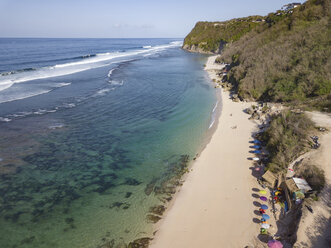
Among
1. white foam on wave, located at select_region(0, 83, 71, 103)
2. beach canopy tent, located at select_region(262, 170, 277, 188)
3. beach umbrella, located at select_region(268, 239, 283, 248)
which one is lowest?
beach umbrella, located at select_region(268, 239, 283, 248)

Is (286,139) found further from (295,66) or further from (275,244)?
(295,66)

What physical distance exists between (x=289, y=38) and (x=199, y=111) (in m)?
26.1

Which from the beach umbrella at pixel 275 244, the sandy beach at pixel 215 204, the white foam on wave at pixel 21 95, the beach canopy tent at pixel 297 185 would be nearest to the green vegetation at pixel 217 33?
the white foam on wave at pixel 21 95

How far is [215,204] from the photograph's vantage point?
533 inches

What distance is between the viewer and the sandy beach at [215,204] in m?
11.3

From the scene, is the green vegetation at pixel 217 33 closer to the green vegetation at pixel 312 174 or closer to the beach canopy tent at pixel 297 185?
the green vegetation at pixel 312 174

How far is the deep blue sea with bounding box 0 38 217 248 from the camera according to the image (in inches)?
483

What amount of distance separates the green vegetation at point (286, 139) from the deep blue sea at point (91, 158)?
20.6 feet

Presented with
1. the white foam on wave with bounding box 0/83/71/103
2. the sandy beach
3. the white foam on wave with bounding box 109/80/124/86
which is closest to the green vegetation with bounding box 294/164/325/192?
the sandy beach

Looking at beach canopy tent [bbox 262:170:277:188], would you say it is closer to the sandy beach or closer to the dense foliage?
the sandy beach

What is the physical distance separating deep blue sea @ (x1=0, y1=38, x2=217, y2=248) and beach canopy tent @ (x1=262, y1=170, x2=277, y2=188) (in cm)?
596

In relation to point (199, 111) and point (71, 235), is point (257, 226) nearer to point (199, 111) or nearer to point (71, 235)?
point (71, 235)

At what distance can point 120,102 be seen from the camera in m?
32.7

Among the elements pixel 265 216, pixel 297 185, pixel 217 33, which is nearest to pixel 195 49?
pixel 217 33
